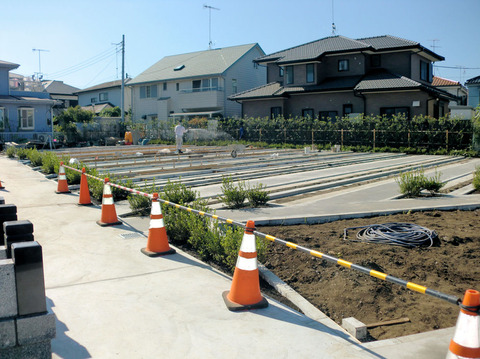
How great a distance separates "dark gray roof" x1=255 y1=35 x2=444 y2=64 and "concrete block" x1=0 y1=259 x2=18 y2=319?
37456 mm

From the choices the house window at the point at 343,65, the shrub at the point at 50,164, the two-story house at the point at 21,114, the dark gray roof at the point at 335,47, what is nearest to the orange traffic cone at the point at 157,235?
the shrub at the point at 50,164

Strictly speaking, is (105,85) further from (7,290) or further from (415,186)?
(7,290)

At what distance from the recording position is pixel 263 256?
665 centimetres

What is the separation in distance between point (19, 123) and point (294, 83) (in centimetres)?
2448

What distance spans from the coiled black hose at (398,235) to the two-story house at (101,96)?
2401 inches

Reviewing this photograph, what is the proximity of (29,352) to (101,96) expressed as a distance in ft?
239

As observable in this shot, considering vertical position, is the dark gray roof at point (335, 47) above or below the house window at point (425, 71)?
above

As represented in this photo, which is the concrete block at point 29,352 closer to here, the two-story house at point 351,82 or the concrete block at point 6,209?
the concrete block at point 6,209

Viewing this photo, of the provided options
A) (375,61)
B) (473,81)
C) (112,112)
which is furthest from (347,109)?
(112,112)

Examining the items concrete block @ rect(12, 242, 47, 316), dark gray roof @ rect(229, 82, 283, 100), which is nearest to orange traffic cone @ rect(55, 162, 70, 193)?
concrete block @ rect(12, 242, 47, 316)

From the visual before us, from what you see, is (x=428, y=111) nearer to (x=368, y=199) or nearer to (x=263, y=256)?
(x=368, y=199)

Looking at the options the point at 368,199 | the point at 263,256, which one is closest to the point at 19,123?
the point at 368,199

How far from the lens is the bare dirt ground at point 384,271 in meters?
5.27

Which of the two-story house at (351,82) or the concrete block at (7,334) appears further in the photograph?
the two-story house at (351,82)
